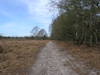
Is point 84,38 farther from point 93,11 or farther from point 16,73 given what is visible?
point 16,73

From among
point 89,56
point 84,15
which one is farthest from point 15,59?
point 84,15

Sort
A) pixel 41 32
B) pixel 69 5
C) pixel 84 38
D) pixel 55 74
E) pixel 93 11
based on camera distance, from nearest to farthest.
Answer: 1. pixel 55 74
2. pixel 93 11
3. pixel 69 5
4. pixel 84 38
5. pixel 41 32

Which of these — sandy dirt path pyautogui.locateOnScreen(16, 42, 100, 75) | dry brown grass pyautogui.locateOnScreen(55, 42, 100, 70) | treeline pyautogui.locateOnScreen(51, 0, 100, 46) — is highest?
treeline pyautogui.locateOnScreen(51, 0, 100, 46)

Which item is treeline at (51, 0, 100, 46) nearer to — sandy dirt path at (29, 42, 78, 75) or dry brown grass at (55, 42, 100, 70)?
dry brown grass at (55, 42, 100, 70)

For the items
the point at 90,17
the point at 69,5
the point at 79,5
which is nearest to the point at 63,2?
the point at 69,5

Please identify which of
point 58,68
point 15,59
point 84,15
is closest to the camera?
point 58,68

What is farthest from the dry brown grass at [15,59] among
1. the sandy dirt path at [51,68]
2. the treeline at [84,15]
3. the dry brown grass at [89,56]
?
the treeline at [84,15]

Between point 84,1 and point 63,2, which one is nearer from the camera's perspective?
point 84,1

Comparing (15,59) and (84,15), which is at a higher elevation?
(84,15)

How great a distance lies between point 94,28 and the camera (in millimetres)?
20703

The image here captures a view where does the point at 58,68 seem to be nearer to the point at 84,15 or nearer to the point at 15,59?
the point at 15,59

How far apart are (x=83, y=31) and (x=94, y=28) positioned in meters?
1.44

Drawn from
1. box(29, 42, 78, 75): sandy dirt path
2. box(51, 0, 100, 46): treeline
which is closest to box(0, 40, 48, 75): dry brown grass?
box(29, 42, 78, 75): sandy dirt path

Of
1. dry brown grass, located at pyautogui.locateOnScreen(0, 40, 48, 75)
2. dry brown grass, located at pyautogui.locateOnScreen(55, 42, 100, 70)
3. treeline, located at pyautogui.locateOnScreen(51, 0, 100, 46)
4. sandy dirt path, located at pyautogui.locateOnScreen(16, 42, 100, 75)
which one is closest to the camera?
sandy dirt path, located at pyautogui.locateOnScreen(16, 42, 100, 75)
